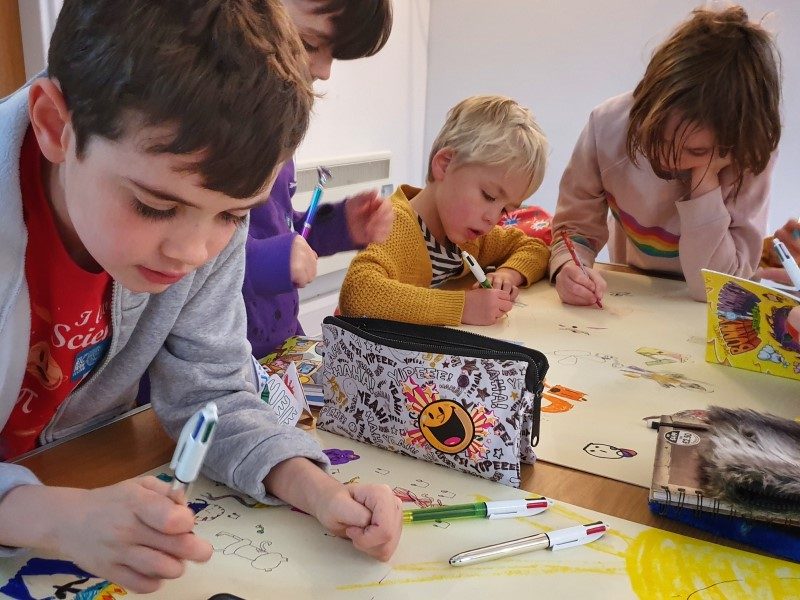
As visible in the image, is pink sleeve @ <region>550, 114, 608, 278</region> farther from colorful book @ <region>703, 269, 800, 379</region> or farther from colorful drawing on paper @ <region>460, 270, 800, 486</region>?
colorful book @ <region>703, 269, 800, 379</region>

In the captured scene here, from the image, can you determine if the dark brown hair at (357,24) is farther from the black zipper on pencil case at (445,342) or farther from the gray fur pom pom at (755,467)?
the gray fur pom pom at (755,467)

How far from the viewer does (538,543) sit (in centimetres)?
61

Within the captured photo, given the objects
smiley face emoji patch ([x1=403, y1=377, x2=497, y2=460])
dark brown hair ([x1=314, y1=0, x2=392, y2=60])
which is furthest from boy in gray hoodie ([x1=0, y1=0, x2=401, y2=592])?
dark brown hair ([x1=314, y1=0, x2=392, y2=60])

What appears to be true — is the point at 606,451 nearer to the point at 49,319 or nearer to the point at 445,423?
the point at 445,423

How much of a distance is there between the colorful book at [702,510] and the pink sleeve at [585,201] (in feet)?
2.62

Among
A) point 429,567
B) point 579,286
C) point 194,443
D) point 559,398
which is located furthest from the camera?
point 579,286

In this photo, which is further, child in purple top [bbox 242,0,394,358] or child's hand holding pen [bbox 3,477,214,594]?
child in purple top [bbox 242,0,394,358]

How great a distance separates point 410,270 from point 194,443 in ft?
2.85

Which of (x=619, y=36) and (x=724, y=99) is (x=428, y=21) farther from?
(x=724, y=99)

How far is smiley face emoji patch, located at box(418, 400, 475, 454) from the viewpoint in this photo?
0.71 metres

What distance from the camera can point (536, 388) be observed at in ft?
2.27

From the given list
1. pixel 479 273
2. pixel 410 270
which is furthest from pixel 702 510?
pixel 410 270

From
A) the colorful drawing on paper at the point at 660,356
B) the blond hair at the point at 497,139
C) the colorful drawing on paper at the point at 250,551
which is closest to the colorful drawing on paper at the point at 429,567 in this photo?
the colorful drawing on paper at the point at 250,551

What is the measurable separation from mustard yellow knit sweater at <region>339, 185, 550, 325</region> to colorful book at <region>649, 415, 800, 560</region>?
482 mm
